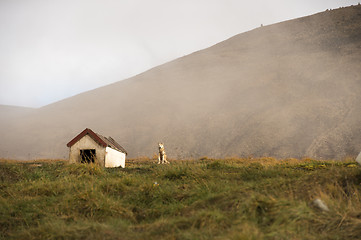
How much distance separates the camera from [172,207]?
5.92 m

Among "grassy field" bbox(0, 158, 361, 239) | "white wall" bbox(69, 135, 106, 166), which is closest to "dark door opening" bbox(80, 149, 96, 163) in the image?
"white wall" bbox(69, 135, 106, 166)

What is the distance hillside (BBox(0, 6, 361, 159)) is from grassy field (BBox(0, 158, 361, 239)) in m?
26.2

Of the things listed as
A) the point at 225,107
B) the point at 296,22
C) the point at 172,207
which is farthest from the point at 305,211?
the point at 296,22

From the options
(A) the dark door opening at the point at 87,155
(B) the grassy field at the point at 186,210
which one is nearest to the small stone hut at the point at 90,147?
(A) the dark door opening at the point at 87,155

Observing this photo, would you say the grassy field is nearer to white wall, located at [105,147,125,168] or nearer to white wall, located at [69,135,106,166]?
white wall, located at [69,135,106,166]

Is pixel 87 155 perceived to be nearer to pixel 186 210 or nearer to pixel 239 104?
pixel 186 210

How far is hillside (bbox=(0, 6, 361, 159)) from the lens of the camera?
115 feet

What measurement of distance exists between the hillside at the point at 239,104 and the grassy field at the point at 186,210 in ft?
86.0

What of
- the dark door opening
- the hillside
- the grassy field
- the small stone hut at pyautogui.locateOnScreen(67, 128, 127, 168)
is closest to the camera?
the grassy field

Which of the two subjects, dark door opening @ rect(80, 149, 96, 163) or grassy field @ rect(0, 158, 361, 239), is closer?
grassy field @ rect(0, 158, 361, 239)

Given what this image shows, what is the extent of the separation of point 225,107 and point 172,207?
42.9 m

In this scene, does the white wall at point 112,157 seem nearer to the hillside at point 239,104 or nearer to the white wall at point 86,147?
the white wall at point 86,147

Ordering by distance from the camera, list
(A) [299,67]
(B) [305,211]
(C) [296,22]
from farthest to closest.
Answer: (C) [296,22] → (A) [299,67] → (B) [305,211]

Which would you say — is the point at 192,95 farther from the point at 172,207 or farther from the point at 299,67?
the point at 172,207
